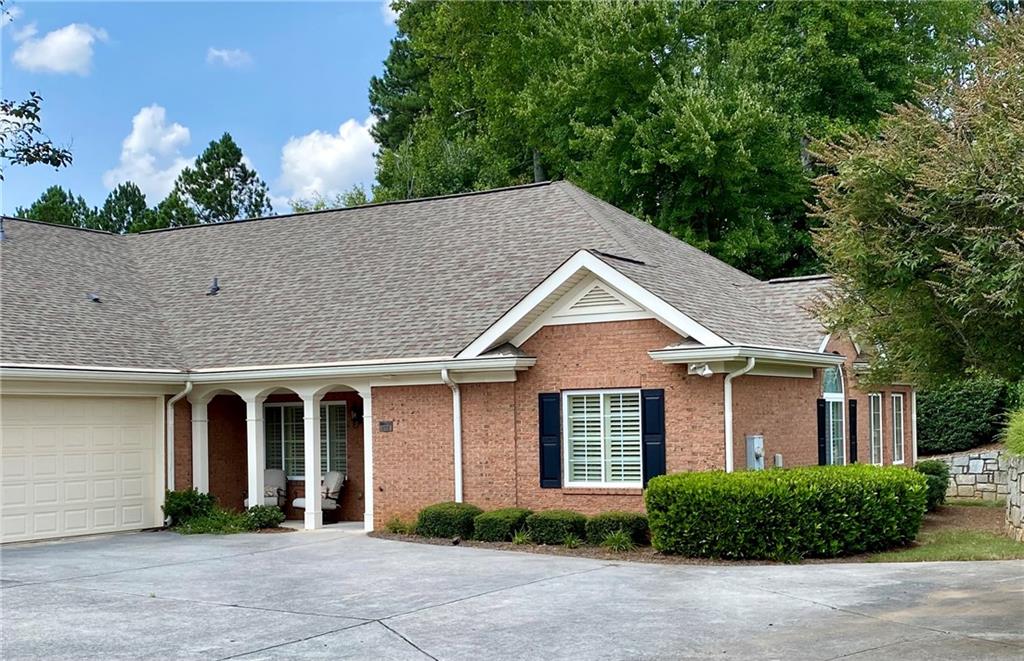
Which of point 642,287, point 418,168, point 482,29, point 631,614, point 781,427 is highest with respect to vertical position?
point 482,29

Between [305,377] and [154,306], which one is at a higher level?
[154,306]

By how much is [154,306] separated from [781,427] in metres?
13.3

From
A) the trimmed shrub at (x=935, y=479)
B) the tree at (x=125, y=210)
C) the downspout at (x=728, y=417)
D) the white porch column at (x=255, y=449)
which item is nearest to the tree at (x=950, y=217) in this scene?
the downspout at (x=728, y=417)

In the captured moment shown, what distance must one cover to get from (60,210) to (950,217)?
46042 millimetres

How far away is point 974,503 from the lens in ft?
78.6

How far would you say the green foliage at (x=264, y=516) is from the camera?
20203mm

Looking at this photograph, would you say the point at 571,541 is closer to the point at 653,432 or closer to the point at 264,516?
the point at 653,432

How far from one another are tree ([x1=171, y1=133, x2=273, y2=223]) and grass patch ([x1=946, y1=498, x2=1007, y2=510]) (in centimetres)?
3879

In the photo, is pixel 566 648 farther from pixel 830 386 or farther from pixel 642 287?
pixel 830 386

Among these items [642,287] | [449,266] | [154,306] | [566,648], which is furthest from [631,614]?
[154,306]

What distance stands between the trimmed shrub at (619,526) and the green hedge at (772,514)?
0.63 m

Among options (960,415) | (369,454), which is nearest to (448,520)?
(369,454)

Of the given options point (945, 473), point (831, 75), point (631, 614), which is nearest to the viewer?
point (631, 614)

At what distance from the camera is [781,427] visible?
1875cm
